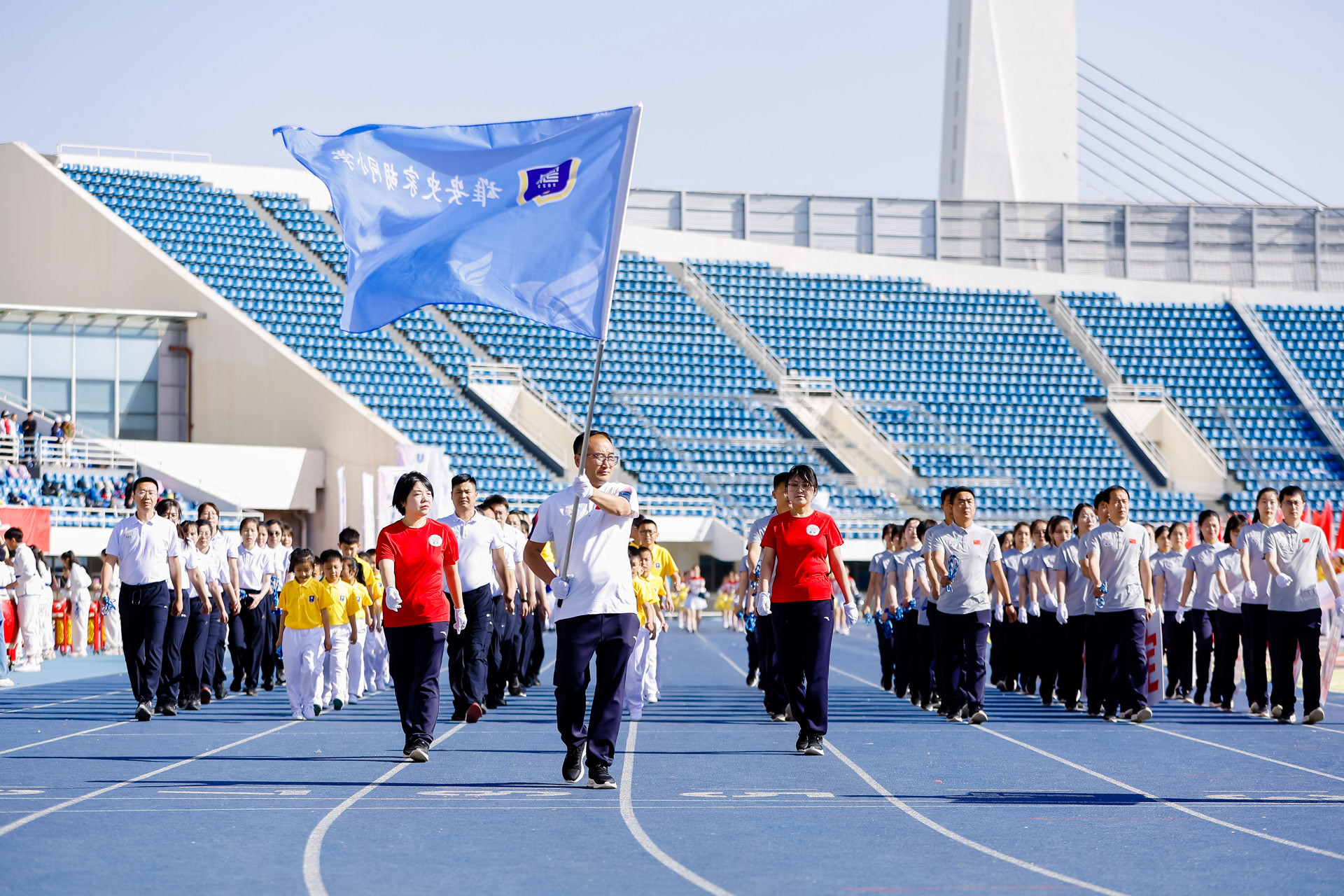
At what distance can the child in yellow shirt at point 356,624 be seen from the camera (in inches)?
504

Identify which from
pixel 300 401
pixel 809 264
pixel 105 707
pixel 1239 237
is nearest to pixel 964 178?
pixel 809 264

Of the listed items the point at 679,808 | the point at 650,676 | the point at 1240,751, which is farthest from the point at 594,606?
the point at 650,676

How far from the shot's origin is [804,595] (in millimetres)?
9961

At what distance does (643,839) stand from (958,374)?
121 ft

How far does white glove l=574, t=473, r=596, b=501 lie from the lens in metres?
7.71

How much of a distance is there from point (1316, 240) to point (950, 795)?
45715 millimetres

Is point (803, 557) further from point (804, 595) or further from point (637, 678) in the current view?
point (637, 678)

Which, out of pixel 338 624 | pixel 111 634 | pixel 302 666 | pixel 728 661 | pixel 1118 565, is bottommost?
pixel 728 661

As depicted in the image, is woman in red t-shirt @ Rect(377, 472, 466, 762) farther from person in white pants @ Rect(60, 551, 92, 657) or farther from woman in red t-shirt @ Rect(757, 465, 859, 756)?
person in white pants @ Rect(60, 551, 92, 657)

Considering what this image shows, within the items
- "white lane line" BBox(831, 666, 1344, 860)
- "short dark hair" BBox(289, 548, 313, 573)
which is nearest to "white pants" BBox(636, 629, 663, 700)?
"short dark hair" BBox(289, 548, 313, 573)

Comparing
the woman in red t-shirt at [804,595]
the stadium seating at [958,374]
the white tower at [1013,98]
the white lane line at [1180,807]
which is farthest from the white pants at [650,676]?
the white tower at [1013,98]

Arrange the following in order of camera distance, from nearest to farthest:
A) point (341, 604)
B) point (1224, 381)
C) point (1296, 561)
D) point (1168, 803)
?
point (1168, 803), point (1296, 561), point (341, 604), point (1224, 381)

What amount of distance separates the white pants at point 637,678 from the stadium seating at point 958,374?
24.3m

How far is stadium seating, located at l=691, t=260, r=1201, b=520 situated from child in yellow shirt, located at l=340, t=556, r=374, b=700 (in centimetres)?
2396
